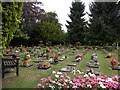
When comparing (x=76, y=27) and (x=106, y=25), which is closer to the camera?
(x=106, y=25)

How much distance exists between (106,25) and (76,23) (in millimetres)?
5112

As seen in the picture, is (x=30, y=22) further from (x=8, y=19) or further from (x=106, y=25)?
(x=8, y=19)

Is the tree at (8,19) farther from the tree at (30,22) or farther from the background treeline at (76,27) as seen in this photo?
the tree at (30,22)

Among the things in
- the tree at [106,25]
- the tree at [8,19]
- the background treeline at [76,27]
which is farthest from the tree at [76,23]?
the tree at [8,19]

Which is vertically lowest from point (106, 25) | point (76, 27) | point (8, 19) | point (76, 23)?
point (8, 19)

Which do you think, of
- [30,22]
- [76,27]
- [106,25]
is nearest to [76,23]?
[76,27]

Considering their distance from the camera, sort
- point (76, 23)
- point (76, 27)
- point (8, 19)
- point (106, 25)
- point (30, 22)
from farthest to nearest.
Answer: point (76, 23) < point (76, 27) < point (30, 22) < point (106, 25) < point (8, 19)

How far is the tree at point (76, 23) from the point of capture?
24.9 m

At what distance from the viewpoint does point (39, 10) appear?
25.8 m

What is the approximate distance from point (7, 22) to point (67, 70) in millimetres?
2635

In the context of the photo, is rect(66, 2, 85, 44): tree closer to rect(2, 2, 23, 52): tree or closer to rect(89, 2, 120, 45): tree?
rect(89, 2, 120, 45): tree

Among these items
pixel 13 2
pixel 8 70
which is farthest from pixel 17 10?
pixel 8 70

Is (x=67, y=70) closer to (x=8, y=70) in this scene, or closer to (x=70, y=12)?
(x=8, y=70)

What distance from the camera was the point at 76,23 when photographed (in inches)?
995
